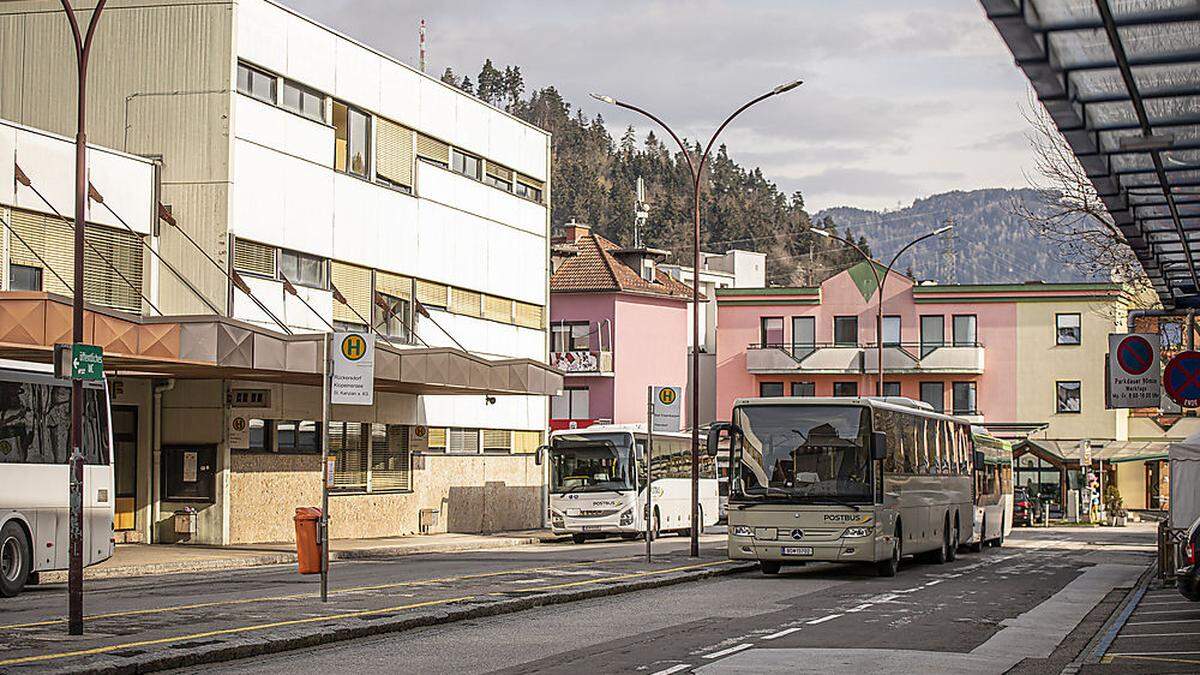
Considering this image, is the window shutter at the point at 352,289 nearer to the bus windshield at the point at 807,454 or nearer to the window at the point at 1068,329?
the bus windshield at the point at 807,454

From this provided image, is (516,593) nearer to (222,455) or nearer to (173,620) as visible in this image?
(173,620)

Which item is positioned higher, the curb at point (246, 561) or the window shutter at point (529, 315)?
the window shutter at point (529, 315)

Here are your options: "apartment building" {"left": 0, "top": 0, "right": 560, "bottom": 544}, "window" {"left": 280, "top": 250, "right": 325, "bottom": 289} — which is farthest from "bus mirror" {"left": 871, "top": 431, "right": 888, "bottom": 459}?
"window" {"left": 280, "top": 250, "right": 325, "bottom": 289}

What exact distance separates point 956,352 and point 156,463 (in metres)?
50.9

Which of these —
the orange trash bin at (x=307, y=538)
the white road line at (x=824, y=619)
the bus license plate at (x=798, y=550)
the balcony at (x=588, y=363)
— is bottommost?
the white road line at (x=824, y=619)

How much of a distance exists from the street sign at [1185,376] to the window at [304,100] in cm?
2252

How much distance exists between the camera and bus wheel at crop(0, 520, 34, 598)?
863 inches

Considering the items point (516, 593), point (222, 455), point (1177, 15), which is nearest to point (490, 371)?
point (222, 455)

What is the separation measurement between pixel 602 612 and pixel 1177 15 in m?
12.2

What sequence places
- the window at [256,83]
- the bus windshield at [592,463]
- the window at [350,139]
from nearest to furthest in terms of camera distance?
the window at [256,83] < the window at [350,139] < the bus windshield at [592,463]

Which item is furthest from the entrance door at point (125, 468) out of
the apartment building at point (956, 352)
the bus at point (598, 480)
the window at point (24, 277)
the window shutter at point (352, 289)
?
the apartment building at point (956, 352)

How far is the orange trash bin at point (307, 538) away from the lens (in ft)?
72.9

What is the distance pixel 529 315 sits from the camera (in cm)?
5066

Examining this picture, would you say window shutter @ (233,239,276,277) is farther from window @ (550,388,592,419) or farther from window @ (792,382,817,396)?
window @ (792,382,817,396)
